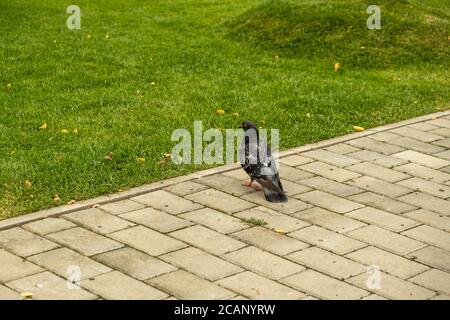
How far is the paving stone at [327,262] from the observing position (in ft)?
23.8

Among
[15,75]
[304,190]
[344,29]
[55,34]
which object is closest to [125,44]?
[55,34]

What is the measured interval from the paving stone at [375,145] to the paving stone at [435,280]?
3302 mm

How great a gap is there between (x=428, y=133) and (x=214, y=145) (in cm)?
293

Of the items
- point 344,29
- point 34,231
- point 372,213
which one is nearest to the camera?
point 34,231

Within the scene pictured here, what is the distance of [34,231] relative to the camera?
7934 millimetres

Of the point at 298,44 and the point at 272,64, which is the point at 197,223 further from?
the point at 298,44

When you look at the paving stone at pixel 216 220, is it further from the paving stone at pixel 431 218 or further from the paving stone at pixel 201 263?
the paving stone at pixel 431 218

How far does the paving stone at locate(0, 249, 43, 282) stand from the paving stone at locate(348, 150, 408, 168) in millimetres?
4468

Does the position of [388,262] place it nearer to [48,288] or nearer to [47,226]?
[48,288]

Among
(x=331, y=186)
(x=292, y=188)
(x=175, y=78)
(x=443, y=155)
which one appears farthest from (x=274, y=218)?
(x=175, y=78)

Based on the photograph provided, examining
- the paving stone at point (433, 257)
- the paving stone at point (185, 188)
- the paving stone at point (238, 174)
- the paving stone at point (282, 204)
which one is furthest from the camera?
the paving stone at point (238, 174)

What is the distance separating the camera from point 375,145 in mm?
10695

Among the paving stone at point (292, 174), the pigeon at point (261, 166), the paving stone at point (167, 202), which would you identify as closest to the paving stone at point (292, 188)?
the paving stone at point (292, 174)

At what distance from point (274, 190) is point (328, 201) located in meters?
0.58
